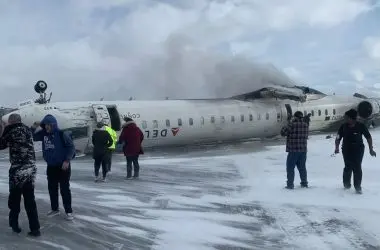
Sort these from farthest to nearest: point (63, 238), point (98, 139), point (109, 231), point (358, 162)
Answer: point (98, 139)
point (358, 162)
point (109, 231)
point (63, 238)

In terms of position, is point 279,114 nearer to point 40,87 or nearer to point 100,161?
point 40,87

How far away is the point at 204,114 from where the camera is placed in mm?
24438

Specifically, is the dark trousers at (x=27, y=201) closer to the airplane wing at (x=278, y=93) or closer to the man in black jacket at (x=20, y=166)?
the man in black jacket at (x=20, y=166)

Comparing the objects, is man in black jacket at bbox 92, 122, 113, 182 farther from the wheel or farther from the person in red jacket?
the wheel

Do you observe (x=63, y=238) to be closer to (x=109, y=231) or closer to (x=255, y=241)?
(x=109, y=231)

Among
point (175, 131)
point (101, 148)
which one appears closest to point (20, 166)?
point (101, 148)

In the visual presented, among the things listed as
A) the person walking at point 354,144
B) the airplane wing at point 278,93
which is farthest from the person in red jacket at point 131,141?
the airplane wing at point 278,93

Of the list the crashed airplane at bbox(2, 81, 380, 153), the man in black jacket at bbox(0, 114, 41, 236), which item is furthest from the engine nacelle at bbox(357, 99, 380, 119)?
the man in black jacket at bbox(0, 114, 41, 236)

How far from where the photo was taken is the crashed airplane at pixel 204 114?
20.7m

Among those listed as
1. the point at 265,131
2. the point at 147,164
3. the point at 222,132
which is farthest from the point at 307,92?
the point at 147,164

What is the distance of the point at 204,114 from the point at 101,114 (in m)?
5.79

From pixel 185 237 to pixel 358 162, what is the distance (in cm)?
488

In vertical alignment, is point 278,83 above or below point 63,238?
above

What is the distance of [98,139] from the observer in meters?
12.9
